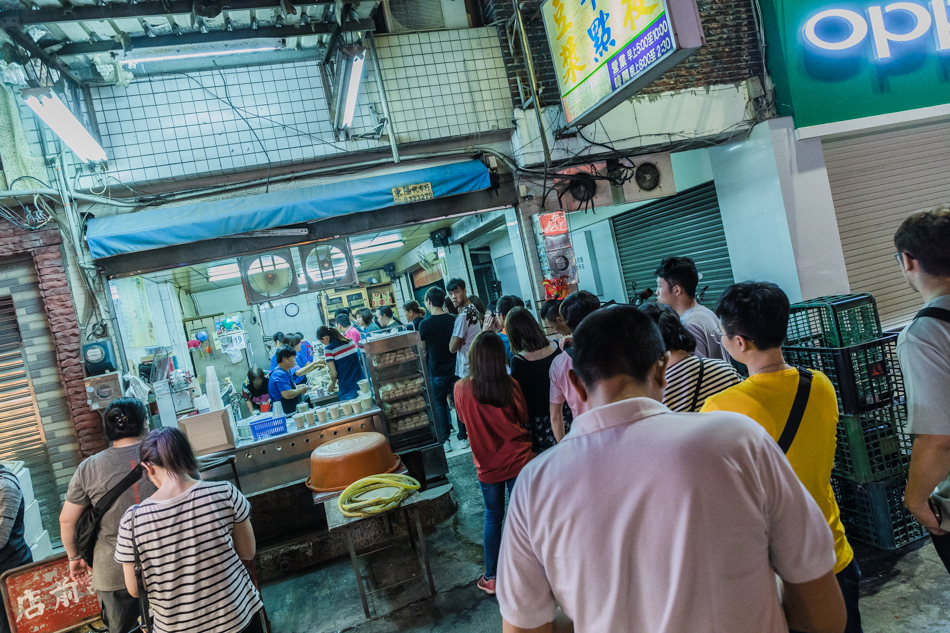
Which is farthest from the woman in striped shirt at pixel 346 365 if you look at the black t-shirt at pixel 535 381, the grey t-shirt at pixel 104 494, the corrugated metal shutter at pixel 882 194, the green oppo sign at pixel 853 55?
the corrugated metal shutter at pixel 882 194

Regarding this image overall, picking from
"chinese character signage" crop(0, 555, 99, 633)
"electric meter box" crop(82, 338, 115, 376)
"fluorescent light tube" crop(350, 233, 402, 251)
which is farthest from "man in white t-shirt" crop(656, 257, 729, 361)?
"fluorescent light tube" crop(350, 233, 402, 251)

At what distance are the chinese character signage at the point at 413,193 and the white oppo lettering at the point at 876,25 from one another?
17.8 ft

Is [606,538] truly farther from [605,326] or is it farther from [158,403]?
[158,403]

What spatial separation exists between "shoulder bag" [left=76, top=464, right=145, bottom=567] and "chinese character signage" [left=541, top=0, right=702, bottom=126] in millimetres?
5264

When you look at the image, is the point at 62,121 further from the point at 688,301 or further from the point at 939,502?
the point at 939,502

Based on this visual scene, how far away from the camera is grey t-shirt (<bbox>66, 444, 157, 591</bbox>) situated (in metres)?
3.48

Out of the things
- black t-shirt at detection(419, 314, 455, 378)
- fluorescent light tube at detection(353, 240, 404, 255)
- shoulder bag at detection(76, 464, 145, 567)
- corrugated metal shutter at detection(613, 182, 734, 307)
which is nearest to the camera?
shoulder bag at detection(76, 464, 145, 567)

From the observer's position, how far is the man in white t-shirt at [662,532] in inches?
50.6

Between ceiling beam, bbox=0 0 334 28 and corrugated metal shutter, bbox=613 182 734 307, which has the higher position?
ceiling beam, bbox=0 0 334 28

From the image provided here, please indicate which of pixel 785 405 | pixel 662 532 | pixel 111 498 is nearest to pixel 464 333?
pixel 111 498

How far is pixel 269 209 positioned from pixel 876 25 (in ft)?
27.0

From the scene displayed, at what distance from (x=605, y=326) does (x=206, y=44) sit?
235 inches

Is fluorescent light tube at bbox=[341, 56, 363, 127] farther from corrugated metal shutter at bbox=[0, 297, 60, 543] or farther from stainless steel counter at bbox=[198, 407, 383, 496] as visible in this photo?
corrugated metal shutter at bbox=[0, 297, 60, 543]

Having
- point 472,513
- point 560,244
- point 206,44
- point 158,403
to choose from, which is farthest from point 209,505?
point 560,244
